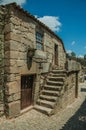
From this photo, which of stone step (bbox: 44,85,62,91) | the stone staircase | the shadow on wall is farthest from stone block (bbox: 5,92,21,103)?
the shadow on wall

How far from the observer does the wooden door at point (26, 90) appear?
8008mm

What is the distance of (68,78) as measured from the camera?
931 centimetres

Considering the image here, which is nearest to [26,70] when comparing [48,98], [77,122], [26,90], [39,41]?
[26,90]

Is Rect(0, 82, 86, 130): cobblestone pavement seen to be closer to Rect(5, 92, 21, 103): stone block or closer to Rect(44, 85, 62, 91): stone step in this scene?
Rect(5, 92, 21, 103): stone block

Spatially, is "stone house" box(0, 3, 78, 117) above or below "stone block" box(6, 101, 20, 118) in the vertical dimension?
above

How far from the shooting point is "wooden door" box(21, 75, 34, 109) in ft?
26.3

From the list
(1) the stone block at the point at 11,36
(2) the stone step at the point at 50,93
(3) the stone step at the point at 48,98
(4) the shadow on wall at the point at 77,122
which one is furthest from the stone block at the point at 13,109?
(1) the stone block at the point at 11,36

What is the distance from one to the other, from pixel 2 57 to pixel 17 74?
1.05 metres

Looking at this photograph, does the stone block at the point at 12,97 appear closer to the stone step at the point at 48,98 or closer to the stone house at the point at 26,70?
the stone house at the point at 26,70

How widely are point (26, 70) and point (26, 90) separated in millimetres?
1237

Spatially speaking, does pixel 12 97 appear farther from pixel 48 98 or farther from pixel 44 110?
pixel 48 98

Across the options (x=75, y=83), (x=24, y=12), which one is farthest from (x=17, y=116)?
(x=75, y=83)

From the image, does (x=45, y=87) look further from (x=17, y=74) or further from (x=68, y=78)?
(x=17, y=74)

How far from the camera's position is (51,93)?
8.53 m
